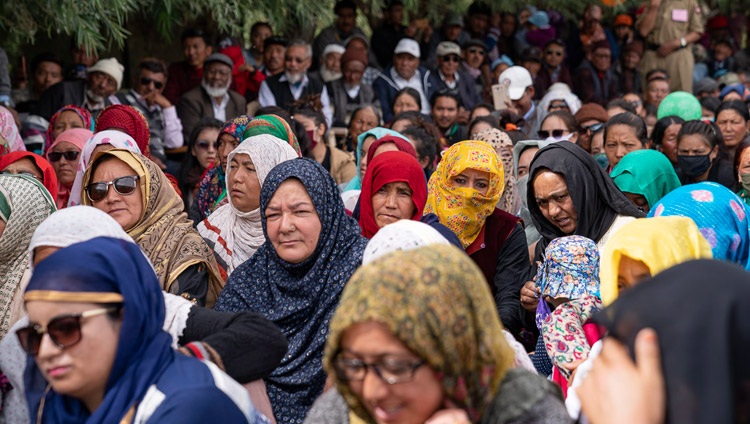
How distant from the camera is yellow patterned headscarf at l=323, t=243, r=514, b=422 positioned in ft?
7.65

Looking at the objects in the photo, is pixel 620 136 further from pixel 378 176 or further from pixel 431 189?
pixel 378 176

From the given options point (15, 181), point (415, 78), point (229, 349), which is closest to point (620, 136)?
point (415, 78)

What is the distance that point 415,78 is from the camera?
11.5 metres

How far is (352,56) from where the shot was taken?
424 inches

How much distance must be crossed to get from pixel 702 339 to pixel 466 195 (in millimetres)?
3719

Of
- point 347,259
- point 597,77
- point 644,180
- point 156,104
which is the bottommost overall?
point 597,77

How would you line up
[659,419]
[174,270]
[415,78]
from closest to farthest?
[659,419] < [174,270] < [415,78]

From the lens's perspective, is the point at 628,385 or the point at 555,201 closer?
the point at 628,385

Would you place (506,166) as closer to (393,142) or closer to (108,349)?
(393,142)

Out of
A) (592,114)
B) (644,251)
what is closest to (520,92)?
(592,114)

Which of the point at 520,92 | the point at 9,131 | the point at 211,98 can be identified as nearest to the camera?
the point at 9,131

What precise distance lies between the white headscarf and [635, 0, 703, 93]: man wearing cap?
11279mm

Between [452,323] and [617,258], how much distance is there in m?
1.01

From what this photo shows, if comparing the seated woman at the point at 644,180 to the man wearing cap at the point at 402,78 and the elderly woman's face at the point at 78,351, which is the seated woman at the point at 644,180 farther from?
the man wearing cap at the point at 402,78
